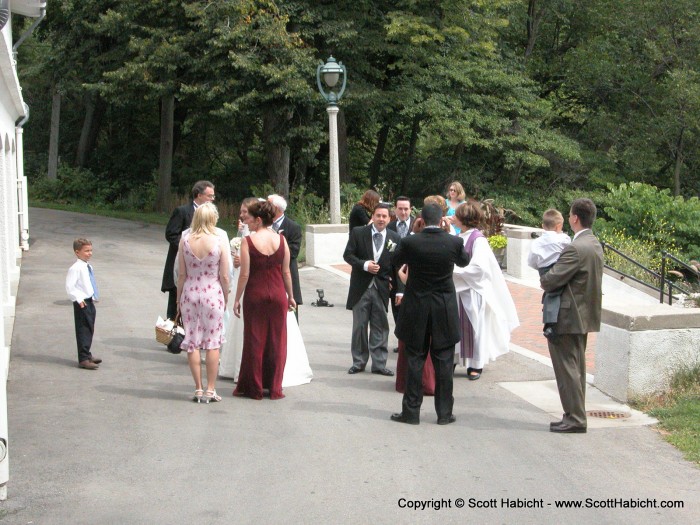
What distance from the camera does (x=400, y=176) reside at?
35.0 meters

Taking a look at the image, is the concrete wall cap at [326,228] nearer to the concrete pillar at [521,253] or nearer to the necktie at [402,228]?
the concrete pillar at [521,253]

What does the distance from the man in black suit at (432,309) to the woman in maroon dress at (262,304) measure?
54.3 inches

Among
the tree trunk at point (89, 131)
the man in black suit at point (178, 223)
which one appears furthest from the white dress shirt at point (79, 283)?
the tree trunk at point (89, 131)

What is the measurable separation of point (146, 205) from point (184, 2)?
44.9ft

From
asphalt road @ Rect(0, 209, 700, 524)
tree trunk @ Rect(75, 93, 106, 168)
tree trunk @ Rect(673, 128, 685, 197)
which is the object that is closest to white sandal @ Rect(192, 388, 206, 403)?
asphalt road @ Rect(0, 209, 700, 524)

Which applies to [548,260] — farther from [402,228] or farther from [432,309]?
[402,228]

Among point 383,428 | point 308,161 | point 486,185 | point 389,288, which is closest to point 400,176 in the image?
point 486,185

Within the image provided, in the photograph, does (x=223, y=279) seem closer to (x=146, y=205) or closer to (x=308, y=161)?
(x=308, y=161)

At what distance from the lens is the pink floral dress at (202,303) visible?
8.48 meters

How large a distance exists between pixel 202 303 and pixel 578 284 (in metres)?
3.34

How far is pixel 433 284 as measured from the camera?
782 centimetres

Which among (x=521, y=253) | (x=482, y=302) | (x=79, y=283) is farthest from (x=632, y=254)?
(x=79, y=283)

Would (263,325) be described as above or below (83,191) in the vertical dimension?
below

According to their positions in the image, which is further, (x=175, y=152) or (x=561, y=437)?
(x=175, y=152)
